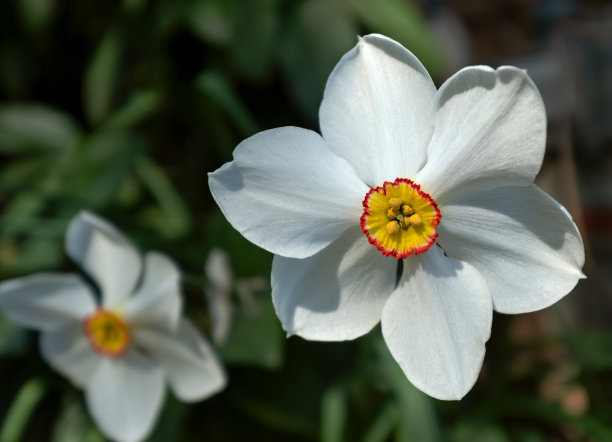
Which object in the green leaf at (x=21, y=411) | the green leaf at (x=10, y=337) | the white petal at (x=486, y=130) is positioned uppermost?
the white petal at (x=486, y=130)

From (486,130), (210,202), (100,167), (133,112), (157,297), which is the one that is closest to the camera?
(486,130)

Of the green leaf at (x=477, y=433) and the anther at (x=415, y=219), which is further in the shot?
the green leaf at (x=477, y=433)

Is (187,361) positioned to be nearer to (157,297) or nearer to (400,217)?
(157,297)

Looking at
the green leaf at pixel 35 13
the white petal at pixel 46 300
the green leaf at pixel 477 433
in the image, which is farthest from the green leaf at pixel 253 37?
the green leaf at pixel 477 433

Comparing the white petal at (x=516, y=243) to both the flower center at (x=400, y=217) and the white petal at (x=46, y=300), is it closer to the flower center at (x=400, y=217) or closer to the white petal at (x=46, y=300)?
the flower center at (x=400, y=217)

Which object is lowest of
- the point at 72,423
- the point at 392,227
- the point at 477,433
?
the point at 477,433

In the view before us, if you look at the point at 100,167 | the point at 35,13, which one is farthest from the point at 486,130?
the point at 35,13

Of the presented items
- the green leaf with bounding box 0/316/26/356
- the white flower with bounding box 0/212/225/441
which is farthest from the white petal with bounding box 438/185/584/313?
the green leaf with bounding box 0/316/26/356

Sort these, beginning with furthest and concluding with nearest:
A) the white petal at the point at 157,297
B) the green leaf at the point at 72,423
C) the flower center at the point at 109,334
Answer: the green leaf at the point at 72,423, the flower center at the point at 109,334, the white petal at the point at 157,297
